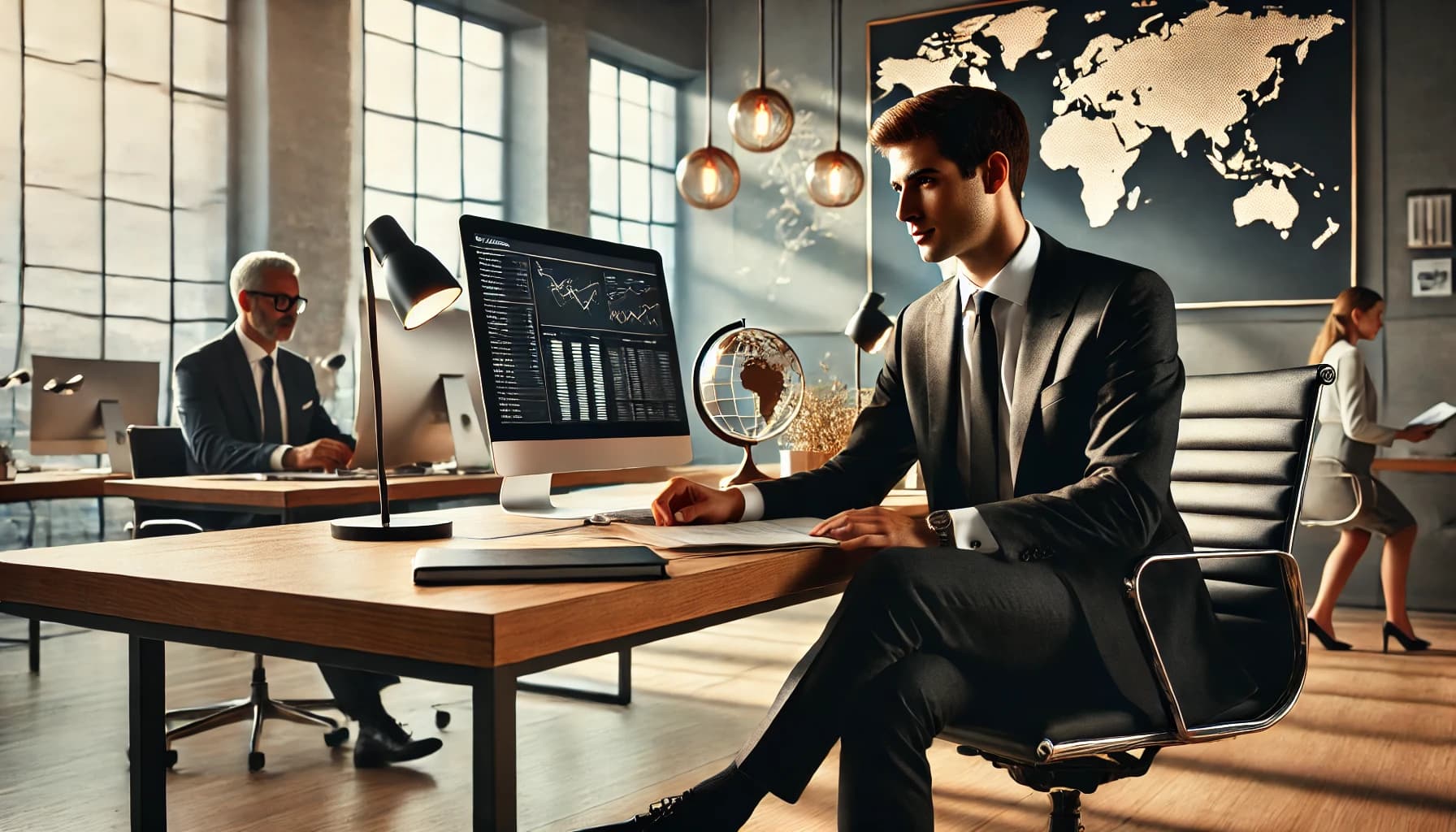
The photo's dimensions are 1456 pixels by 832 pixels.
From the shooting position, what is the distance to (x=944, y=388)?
193cm

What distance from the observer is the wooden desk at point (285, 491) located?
2.93 metres

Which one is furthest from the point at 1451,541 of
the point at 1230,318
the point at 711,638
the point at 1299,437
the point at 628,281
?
the point at 628,281

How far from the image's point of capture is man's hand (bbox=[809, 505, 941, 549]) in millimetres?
1557

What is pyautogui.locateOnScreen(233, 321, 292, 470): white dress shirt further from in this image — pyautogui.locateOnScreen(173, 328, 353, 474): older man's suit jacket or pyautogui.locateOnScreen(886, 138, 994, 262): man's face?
pyautogui.locateOnScreen(886, 138, 994, 262): man's face

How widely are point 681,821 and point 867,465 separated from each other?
83 centimetres

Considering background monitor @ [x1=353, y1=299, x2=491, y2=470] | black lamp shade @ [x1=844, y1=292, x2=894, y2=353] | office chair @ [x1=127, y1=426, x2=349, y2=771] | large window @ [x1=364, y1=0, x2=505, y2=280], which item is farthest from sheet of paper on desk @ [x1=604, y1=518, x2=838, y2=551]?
large window @ [x1=364, y1=0, x2=505, y2=280]

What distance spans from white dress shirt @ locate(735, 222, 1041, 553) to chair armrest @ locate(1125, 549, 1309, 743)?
0.28 metres

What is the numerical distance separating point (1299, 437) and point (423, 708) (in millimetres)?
2690

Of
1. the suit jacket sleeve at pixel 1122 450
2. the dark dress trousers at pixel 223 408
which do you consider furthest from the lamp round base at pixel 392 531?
the dark dress trousers at pixel 223 408

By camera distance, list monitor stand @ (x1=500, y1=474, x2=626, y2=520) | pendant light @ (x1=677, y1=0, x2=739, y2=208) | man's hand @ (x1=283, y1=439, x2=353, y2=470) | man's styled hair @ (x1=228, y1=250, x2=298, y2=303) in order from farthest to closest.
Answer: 1. pendant light @ (x1=677, y1=0, x2=739, y2=208)
2. man's styled hair @ (x1=228, y1=250, x2=298, y2=303)
3. man's hand @ (x1=283, y1=439, x2=353, y2=470)
4. monitor stand @ (x1=500, y1=474, x2=626, y2=520)

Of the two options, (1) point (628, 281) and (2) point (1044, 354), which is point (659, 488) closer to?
(1) point (628, 281)

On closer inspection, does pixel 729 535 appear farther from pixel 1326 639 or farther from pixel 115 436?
pixel 1326 639

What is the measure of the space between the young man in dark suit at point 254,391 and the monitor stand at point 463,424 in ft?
1.36

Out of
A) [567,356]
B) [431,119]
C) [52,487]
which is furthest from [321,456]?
[431,119]
